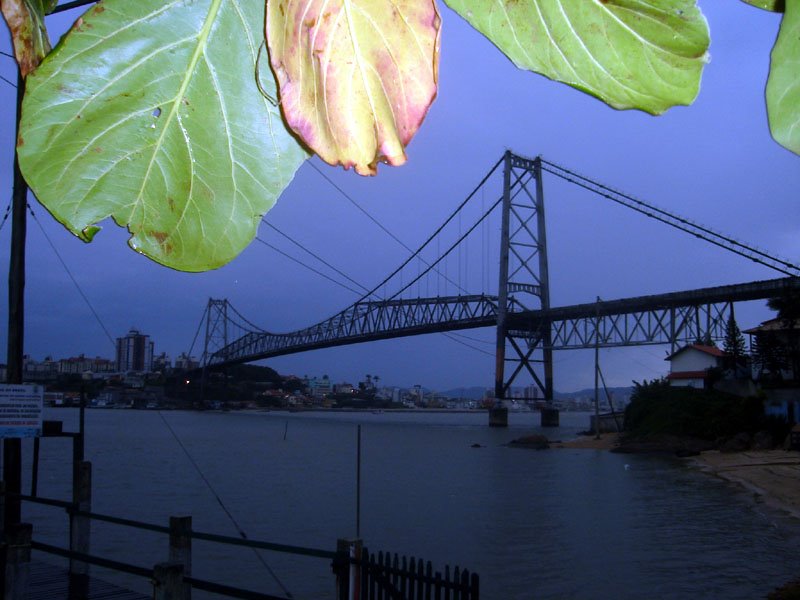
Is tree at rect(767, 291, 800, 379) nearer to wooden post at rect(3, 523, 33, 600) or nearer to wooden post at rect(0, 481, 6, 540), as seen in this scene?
wooden post at rect(0, 481, 6, 540)

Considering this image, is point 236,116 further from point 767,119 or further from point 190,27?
point 767,119

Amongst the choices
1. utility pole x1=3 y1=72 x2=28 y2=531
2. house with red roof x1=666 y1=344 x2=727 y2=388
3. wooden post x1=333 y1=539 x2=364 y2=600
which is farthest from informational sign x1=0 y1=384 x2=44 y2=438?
house with red roof x1=666 y1=344 x2=727 y2=388

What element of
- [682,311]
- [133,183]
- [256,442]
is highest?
[682,311]

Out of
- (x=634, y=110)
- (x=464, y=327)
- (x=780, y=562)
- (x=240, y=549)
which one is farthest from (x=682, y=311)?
(x=634, y=110)

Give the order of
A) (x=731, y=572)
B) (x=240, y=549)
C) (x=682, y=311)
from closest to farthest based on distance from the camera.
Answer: (x=731, y=572) < (x=240, y=549) < (x=682, y=311)

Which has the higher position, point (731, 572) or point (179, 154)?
point (179, 154)

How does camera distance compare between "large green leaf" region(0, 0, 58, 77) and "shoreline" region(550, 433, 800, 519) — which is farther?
"shoreline" region(550, 433, 800, 519)
